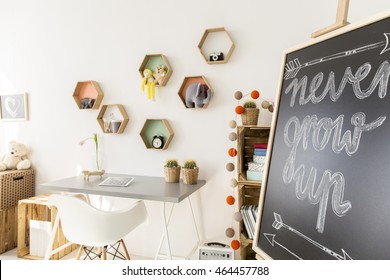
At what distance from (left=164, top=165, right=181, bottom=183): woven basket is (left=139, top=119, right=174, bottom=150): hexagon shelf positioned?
10.6 inches

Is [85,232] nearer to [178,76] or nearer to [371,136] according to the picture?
[178,76]

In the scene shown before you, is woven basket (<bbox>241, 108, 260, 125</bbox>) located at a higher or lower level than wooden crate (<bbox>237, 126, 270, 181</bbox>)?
higher

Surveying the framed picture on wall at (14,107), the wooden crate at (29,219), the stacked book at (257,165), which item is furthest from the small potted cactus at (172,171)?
the framed picture on wall at (14,107)

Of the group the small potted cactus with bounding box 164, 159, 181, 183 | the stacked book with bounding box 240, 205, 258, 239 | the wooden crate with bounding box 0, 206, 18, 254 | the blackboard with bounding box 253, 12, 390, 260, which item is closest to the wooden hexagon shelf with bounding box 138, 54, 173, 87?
the small potted cactus with bounding box 164, 159, 181, 183

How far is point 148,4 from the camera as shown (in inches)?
97.2

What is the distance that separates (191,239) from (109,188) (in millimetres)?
889

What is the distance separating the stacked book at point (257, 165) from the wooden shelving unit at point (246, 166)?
0.15 feet

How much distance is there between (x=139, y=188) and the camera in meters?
2.02

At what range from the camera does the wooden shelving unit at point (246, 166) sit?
1940mm

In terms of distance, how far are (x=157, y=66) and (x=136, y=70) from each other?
0.22 meters

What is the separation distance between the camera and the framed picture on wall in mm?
2979

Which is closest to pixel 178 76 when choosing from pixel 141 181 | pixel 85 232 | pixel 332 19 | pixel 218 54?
pixel 218 54

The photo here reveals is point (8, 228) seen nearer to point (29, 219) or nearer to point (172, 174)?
point (29, 219)

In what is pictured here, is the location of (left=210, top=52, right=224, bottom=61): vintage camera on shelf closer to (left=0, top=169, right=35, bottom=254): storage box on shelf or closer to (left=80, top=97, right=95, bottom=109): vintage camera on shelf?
(left=80, top=97, right=95, bottom=109): vintage camera on shelf
